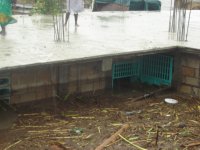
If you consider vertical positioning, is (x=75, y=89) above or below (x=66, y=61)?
below

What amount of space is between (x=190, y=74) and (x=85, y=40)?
1.97m

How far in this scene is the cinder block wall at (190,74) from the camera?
707cm

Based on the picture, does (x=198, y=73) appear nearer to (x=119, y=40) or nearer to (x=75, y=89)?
(x=119, y=40)

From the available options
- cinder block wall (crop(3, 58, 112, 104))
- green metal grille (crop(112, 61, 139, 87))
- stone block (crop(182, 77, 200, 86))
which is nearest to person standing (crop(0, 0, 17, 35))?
cinder block wall (crop(3, 58, 112, 104))

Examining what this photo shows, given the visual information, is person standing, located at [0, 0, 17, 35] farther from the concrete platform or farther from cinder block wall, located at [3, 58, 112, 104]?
cinder block wall, located at [3, 58, 112, 104]

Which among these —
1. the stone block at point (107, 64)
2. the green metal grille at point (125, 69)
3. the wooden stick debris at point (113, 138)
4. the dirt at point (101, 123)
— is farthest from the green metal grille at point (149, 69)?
the wooden stick debris at point (113, 138)

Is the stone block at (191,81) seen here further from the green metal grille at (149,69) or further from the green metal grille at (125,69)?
the green metal grille at (125,69)

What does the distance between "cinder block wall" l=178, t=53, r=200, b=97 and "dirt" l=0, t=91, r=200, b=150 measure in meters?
0.22

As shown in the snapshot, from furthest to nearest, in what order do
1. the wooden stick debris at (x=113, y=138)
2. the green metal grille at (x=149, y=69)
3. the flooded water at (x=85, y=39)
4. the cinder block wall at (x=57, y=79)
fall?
1. the green metal grille at (x=149, y=69)
2. the flooded water at (x=85, y=39)
3. the cinder block wall at (x=57, y=79)
4. the wooden stick debris at (x=113, y=138)

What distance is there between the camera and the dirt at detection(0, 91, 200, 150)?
5.07 meters

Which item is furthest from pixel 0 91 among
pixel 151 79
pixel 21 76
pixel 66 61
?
pixel 151 79

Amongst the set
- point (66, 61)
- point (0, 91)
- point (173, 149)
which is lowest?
point (173, 149)

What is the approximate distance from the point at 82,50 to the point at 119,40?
1293 mm

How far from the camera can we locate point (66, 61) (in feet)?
19.1
